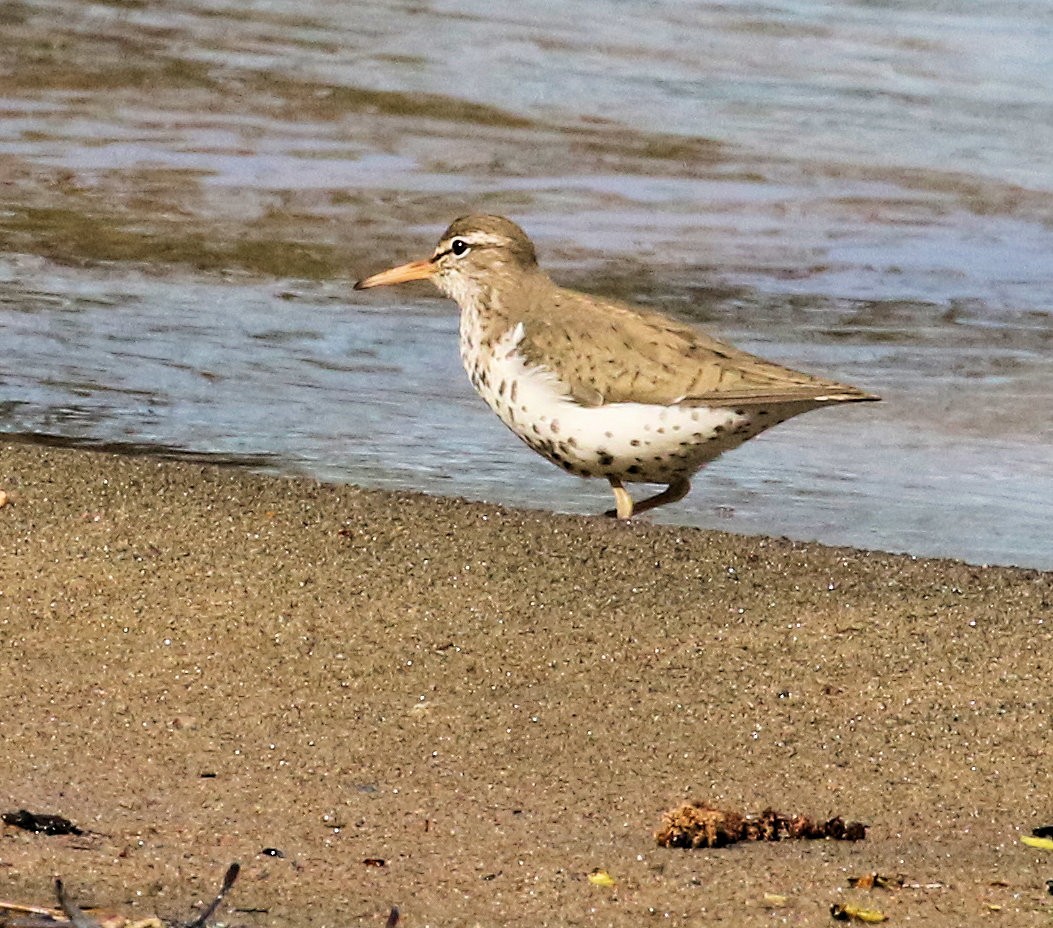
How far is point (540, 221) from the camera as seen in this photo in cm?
1075

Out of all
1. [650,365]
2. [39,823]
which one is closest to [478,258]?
[650,365]

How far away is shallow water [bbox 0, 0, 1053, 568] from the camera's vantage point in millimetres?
7535

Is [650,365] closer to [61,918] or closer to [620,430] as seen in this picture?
[620,430]

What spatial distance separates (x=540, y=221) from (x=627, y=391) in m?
4.35

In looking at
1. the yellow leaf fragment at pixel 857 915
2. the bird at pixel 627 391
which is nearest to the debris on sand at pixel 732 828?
the yellow leaf fragment at pixel 857 915

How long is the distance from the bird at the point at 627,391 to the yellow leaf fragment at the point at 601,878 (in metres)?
2.61

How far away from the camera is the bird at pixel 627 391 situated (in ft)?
21.0

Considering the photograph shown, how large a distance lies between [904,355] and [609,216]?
2.39 meters

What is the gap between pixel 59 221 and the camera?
10219 mm

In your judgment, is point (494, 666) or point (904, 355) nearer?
point (494, 666)

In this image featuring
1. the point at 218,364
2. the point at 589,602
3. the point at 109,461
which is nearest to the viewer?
the point at 589,602

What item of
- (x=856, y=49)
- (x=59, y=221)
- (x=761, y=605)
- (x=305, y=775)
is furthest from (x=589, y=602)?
(x=856, y=49)

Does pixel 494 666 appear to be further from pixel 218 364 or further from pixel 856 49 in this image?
pixel 856 49

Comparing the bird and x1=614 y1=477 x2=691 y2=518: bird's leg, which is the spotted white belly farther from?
x1=614 y1=477 x2=691 y2=518: bird's leg
